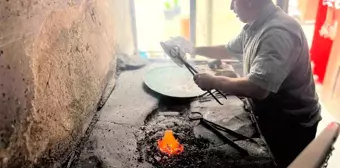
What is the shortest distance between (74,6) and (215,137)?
1.01 metres

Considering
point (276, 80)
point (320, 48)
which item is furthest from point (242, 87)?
point (320, 48)

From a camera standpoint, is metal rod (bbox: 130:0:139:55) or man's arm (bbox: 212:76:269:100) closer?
man's arm (bbox: 212:76:269:100)

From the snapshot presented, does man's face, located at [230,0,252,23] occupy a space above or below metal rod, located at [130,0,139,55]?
above

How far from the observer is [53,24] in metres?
1.43

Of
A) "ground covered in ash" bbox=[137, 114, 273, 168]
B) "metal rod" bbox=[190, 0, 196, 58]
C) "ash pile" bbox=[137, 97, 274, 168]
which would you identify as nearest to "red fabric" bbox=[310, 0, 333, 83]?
"metal rod" bbox=[190, 0, 196, 58]

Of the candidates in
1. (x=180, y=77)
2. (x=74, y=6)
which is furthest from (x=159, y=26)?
(x=74, y=6)

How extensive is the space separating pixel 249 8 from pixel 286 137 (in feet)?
2.49

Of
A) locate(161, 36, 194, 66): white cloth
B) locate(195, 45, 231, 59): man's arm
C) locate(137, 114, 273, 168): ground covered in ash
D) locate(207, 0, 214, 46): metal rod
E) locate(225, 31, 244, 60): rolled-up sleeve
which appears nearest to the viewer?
locate(137, 114, 273, 168): ground covered in ash

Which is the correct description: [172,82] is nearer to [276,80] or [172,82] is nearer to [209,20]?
[276,80]

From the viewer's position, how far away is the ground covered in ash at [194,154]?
1459mm

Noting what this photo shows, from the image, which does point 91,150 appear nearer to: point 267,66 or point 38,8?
point 38,8

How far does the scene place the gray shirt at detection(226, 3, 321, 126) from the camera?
149cm

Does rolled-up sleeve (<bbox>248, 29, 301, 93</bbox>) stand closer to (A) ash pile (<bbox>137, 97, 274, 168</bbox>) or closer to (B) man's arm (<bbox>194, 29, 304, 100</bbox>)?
(B) man's arm (<bbox>194, 29, 304, 100</bbox>)

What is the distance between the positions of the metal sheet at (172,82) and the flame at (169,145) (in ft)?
1.41
